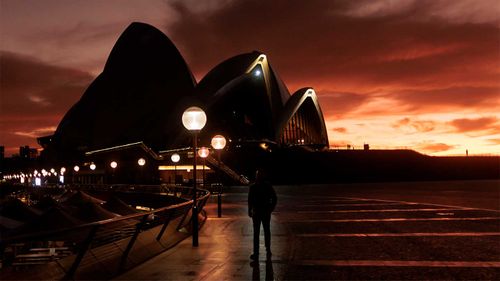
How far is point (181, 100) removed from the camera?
243 feet

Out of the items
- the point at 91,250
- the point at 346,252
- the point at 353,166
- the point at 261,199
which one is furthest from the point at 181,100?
the point at 91,250

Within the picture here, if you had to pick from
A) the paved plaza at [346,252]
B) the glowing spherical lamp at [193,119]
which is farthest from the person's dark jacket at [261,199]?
the glowing spherical lamp at [193,119]

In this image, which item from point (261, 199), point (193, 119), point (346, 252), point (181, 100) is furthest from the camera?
point (181, 100)

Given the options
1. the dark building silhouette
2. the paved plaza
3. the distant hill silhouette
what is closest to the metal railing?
the paved plaza

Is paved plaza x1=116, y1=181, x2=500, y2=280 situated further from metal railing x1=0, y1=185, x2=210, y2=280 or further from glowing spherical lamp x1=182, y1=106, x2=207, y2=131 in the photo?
glowing spherical lamp x1=182, y1=106, x2=207, y2=131

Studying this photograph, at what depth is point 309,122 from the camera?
7819cm

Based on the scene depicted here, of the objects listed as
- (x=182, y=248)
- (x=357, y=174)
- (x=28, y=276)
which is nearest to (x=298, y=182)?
(x=357, y=174)

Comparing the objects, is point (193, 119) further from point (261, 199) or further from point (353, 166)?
point (353, 166)

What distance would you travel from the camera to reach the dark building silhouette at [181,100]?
66250mm

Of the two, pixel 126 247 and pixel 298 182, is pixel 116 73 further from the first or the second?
pixel 126 247

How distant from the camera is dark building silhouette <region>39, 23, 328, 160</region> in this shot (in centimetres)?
6625

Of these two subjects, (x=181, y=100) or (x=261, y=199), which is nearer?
(x=261, y=199)

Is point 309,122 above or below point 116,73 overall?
below

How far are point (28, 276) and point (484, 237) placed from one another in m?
11.2
